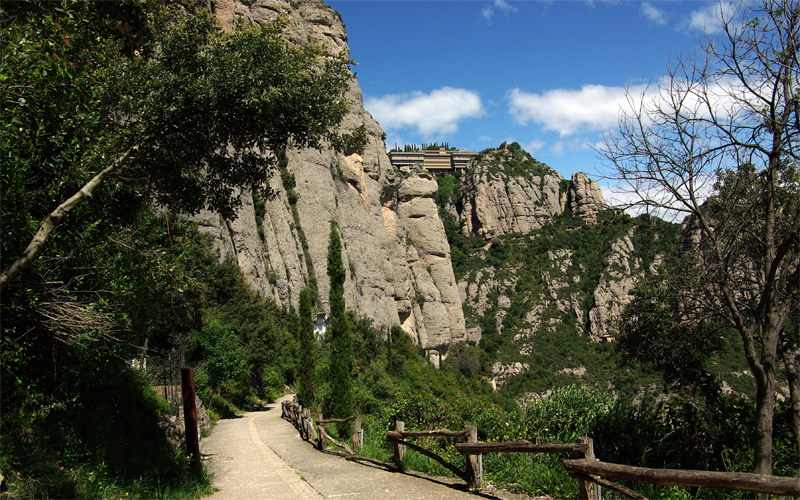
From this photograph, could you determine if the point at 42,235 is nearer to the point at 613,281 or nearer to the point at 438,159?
the point at 613,281

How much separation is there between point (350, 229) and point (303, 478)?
36.9m

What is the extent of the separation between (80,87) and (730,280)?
963 cm

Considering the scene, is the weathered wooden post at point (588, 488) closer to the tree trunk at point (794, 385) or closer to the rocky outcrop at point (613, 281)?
the tree trunk at point (794, 385)

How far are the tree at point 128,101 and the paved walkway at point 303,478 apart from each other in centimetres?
484

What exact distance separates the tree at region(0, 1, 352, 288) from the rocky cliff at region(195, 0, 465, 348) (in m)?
20.6

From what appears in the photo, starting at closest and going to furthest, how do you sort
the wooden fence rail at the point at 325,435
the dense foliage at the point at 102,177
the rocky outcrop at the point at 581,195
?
the dense foliage at the point at 102,177 → the wooden fence rail at the point at 325,435 → the rocky outcrop at the point at 581,195

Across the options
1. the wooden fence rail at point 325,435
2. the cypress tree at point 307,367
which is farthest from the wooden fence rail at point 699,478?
the cypress tree at point 307,367

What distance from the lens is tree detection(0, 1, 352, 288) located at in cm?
541

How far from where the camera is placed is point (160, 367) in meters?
13.1

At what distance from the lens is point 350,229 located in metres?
44.7

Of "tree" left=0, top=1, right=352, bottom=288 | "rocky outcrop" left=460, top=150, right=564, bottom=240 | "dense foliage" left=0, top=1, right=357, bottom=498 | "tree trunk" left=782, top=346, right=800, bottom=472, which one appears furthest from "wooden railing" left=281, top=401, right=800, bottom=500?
"rocky outcrop" left=460, top=150, right=564, bottom=240

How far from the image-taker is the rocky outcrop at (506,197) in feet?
307

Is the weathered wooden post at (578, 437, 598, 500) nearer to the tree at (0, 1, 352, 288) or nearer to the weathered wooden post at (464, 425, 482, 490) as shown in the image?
the weathered wooden post at (464, 425, 482, 490)

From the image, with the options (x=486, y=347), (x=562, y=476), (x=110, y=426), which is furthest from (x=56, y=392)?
(x=486, y=347)
